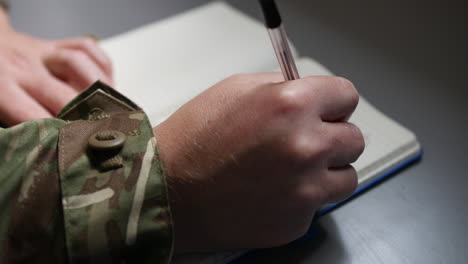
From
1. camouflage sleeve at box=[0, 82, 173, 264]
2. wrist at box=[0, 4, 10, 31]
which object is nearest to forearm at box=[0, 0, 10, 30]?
wrist at box=[0, 4, 10, 31]

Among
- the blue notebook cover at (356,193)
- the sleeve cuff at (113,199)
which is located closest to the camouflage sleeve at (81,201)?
the sleeve cuff at (113,199)

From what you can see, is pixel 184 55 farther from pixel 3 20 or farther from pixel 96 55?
pixel 3 20

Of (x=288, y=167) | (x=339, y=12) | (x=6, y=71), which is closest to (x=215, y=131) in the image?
(x=288, y=167)

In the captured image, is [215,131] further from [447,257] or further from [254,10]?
[254,10]

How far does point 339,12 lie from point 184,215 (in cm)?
79

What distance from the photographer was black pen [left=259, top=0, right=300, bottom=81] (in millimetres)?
454

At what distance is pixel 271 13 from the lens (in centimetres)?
46

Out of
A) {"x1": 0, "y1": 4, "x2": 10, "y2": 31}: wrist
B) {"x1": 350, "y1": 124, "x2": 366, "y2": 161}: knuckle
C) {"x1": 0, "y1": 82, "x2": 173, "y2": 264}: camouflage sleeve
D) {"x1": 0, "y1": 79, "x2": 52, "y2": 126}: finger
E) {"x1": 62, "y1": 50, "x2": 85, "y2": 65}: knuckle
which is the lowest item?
{"x1": 350, "y1": 124, "x2": 366, "y2": 161}: knuckle

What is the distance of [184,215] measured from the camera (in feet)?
1.45

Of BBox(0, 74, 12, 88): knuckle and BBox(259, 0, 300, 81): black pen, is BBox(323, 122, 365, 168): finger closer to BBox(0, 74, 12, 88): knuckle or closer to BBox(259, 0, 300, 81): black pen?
BBox(259, 0, 300, 81): black pen

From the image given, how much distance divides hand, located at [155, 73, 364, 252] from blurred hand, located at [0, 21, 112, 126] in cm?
33

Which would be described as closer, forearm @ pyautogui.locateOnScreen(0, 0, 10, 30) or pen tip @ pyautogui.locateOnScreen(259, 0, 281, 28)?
pen tip @ pyautogui.locateOnScreen(259, 0, 281, 28)

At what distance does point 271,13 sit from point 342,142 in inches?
7.0

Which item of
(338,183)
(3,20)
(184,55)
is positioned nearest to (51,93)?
(184,55)
